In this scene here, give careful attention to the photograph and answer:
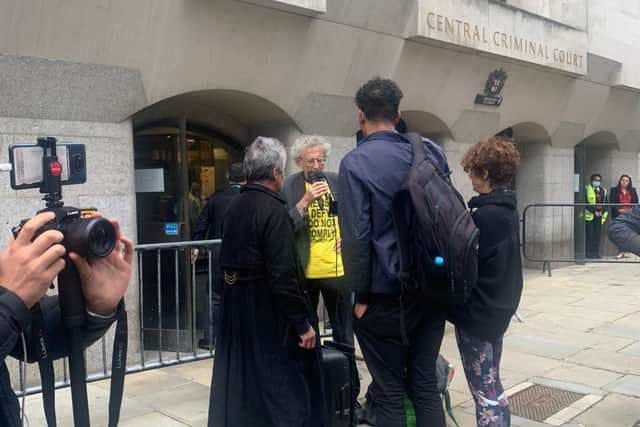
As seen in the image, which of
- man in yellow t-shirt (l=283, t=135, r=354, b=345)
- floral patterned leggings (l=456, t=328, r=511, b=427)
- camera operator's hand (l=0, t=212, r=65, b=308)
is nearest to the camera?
camera operator's hand (l=0, t=212, r=65, b=308)

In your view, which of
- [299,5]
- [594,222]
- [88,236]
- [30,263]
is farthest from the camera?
[594,222]

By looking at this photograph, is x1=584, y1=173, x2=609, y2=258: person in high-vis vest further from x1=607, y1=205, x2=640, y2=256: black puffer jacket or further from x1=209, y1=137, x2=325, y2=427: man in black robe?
x1=209, y1=137, x2=325, y2=427: man in black robe

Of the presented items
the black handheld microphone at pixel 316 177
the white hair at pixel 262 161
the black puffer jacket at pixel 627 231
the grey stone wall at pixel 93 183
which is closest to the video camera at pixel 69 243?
the white hair at pixel 262 161

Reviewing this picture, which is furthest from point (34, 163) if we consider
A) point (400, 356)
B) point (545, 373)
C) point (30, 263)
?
point (545, 373)

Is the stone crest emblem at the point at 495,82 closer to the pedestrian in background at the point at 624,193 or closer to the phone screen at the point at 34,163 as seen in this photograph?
the pedestrian in background at the point at 624,193

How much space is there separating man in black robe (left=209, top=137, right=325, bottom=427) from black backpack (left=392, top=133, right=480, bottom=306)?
72 cm

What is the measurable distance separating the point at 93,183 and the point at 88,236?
4218 millimetres

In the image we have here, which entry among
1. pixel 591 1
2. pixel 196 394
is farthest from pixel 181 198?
pixel 591 1

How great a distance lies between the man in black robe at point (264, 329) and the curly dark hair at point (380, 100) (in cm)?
66

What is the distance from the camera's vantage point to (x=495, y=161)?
10.9 feet

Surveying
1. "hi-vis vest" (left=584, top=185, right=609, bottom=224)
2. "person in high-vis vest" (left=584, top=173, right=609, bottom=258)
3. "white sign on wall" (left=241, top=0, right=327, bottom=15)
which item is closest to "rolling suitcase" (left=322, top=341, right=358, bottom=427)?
"white sign on wall" (left=241, top=0, right=327, bottom=15)

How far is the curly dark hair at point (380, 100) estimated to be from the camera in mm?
3082

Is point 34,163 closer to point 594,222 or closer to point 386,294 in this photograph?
point 386,294

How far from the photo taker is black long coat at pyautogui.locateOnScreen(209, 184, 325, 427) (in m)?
3.28
